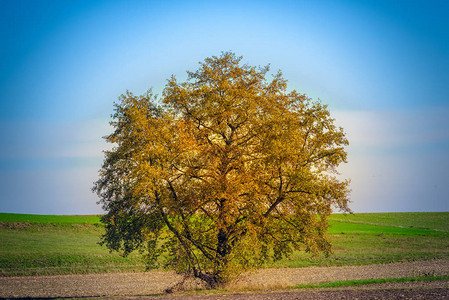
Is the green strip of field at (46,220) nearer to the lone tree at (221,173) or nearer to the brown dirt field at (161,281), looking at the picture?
the brown dirt field at (161,281)

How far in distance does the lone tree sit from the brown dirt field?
111 inches

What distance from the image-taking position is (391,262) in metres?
43.9

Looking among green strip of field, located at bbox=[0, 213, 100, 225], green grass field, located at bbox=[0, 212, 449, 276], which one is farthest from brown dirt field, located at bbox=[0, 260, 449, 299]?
green strip of field, located at bbox=[0, 213, 100, 225]

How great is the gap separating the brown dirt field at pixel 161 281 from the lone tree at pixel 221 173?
2.83 m

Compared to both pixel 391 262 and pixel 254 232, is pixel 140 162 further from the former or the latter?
pixel 391 262

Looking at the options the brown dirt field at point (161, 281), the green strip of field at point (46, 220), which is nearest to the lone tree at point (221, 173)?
the brown dirt field at point (161, 281)

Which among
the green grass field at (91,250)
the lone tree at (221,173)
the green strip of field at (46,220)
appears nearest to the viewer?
the lone tree at (221,173)

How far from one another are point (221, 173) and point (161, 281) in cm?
1320

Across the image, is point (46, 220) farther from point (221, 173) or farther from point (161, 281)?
point (221, 173)

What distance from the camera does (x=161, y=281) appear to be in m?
34.7

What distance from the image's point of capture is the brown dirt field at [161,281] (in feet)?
85.7

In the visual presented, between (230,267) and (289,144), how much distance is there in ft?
25.3

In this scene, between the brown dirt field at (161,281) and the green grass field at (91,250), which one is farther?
the green grass field at (91,250)

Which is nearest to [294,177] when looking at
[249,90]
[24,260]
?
[249,90]
